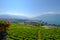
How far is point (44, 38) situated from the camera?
5.52 metres

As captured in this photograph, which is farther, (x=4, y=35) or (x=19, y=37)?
(x=19, y=37)

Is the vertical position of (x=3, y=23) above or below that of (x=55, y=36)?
above

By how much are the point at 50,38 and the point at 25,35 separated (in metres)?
0.87

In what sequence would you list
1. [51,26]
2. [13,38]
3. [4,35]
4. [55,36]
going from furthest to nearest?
1. [51,26]
2. [55,36]
3. [13,38]
4. [4,35]

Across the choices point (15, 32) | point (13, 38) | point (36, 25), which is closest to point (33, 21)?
point (36, 25)

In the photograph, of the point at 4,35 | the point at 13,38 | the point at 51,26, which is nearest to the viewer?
the point at 4,35

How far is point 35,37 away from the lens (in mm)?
5582

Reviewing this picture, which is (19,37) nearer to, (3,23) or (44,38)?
(44,38)

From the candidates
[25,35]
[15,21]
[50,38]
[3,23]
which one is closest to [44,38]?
[50,38]

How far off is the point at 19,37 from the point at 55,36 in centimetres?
130

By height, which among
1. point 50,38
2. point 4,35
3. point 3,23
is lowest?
point 50,38

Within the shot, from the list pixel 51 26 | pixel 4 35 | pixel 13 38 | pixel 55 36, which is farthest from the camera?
pixel 51 26

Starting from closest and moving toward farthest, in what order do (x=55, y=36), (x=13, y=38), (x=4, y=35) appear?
1. (x=4, y=35)
2. (x=13, y=38)
3. (x=55, y=36)

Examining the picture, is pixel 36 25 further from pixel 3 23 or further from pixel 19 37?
pixel 3 23
